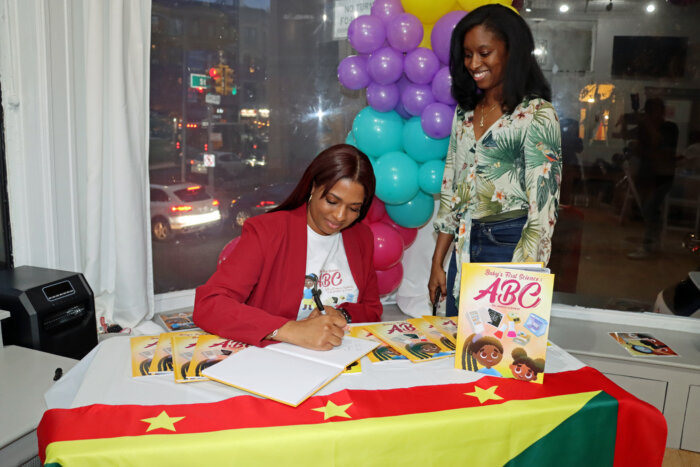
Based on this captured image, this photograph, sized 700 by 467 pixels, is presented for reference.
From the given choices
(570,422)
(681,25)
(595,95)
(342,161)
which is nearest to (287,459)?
(570,422)

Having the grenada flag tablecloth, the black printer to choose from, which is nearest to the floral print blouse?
the grenada flag tablecloth

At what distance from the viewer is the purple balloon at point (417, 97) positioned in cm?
246

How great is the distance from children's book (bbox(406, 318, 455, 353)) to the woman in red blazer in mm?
210

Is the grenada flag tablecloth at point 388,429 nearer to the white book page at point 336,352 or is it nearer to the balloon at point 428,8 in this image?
the white book page at point 336,352

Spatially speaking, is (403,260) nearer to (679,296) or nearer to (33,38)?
(679,296)

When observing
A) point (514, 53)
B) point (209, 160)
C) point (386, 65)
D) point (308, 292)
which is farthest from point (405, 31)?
point (209, 160)

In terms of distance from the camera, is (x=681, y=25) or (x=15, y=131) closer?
(x=15, y=131)

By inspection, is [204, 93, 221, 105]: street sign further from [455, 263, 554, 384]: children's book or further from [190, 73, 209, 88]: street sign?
[455, 263, 554, 384]: children's book

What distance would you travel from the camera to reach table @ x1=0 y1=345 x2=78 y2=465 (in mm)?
1327

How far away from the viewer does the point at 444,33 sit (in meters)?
2.32

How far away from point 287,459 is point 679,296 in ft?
8.79

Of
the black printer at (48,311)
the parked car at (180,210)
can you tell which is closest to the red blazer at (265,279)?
the black printer at (48,311)

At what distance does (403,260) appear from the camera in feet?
10.8

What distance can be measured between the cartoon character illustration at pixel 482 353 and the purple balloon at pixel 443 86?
1.41 m
